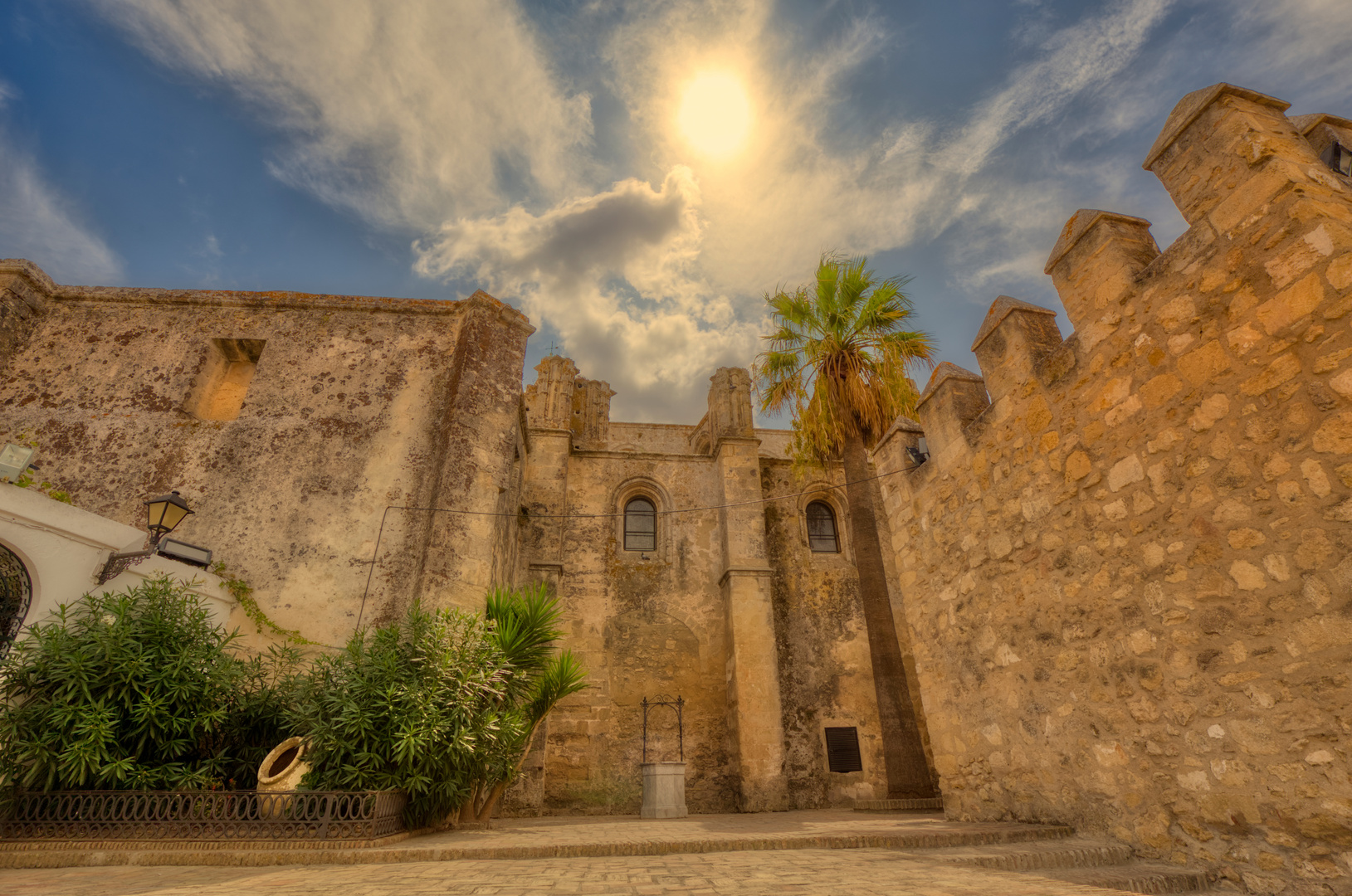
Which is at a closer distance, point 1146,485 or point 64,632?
point 1146,485

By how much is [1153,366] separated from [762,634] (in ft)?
31.6

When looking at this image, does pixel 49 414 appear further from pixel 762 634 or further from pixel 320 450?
pixel 762 634

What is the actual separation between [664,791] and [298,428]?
8024 mm

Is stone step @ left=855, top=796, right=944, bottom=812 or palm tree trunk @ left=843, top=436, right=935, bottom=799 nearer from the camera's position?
stone step @ left=855, top=796, right=944, bottom=812

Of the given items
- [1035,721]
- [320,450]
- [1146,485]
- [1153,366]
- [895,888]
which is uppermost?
[320,450]

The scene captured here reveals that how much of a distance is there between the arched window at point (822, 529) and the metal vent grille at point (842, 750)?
4.03m

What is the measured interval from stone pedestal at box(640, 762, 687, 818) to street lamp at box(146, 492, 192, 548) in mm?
7240

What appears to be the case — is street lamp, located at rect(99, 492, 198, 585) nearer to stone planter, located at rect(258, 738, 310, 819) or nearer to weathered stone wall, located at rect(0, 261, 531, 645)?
weathered stone wall, located at rect(0, 261, 531, 645)

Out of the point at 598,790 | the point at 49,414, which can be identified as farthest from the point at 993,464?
the point at 49,414

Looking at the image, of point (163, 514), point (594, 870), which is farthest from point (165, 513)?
point (594, 870)

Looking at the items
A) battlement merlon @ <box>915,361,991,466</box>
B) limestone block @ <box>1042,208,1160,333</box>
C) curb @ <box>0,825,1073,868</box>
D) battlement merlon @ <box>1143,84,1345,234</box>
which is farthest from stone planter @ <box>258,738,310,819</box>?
battlement merlon @ <box>1143,84,1345,234</box>

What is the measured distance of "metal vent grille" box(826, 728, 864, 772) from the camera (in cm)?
1244

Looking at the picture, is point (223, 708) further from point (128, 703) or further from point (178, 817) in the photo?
point (178, 817)

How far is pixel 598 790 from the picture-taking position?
37.8 ft
